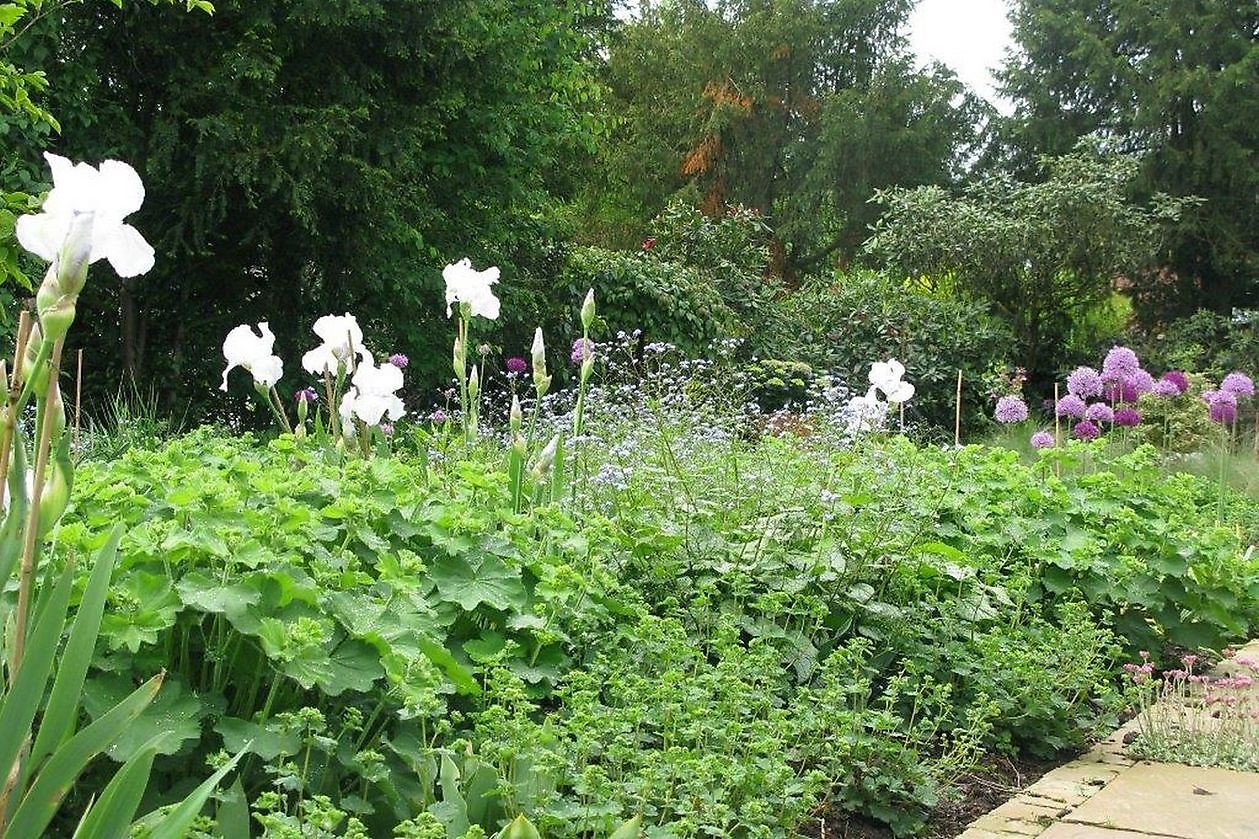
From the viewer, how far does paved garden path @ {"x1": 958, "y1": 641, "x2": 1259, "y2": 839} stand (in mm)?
2582

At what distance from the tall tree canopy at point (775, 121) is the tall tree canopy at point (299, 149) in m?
13.3

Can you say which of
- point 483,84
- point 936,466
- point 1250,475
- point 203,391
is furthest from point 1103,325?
point 936,466

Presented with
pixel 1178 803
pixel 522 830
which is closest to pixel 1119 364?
pixel 1178 803

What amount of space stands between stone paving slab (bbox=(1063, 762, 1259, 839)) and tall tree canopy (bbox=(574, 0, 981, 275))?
20497 mm

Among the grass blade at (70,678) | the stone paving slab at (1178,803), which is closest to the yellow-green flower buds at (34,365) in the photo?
the grass blade at (70,678)

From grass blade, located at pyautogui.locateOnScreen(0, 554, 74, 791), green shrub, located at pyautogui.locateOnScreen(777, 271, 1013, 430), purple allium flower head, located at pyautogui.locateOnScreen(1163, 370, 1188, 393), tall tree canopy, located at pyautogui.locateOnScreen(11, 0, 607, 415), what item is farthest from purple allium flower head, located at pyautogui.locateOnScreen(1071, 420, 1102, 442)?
grass blade, located at pyautogui.locateOnScreen(0, 554, 74, 791)

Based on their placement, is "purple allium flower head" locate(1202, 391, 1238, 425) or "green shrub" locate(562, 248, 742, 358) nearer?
"purple allium flower head" locate(1202, 391, 1238, 425)

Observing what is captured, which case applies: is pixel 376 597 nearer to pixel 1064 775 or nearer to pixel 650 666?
pixel 650 666

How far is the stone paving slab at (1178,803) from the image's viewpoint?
8.54ft

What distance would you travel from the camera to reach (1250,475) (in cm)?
762

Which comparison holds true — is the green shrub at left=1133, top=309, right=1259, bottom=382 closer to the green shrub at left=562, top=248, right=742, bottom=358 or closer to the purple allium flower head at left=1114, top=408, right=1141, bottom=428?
the green shrub at left=562, top=248, right=742, bottom=358

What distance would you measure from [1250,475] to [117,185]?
778 centimetres

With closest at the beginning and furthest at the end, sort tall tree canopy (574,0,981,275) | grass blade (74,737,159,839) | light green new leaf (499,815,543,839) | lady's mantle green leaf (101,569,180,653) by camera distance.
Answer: grass blade (74,737,159,839)
light green new leaf (499,815,543,839)
lady's mantle green leaf (101,569,180,653)
tall tree canopy (574,0,981,275)

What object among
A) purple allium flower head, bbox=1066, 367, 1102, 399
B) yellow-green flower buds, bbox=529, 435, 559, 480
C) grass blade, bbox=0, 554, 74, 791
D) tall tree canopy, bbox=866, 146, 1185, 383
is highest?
tall tree canopy, bbox=866, 146, 1185, 383
